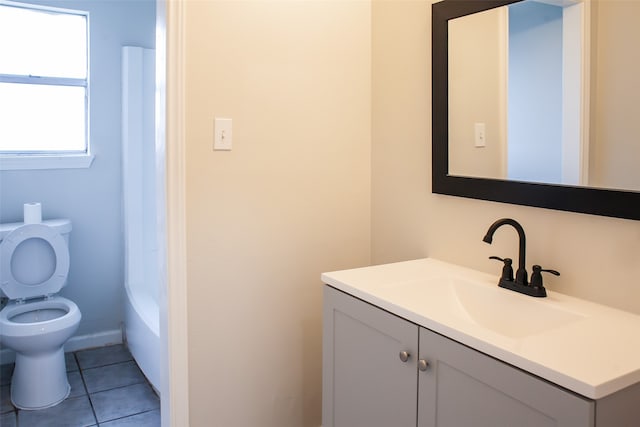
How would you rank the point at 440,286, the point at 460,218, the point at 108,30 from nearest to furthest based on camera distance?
the point at 440,286, the point at 460,218, the point at 108,30

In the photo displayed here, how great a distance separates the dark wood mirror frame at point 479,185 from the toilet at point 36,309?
2.01 meters

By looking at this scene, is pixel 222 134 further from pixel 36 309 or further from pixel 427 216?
pixel 36 309

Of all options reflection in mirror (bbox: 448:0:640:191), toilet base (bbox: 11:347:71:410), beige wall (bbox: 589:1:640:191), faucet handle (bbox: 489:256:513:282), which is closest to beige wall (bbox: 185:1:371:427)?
reflection in mirror (bbox: 448:0:640:191)

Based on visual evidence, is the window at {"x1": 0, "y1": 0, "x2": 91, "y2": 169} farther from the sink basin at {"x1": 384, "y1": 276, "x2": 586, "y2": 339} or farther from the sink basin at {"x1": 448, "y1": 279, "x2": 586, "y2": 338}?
the sink basin at {"x1": 448, "y1": 279, "x2": 586, "y2": 338}

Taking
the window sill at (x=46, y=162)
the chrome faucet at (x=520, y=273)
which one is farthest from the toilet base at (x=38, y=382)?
the chrome faucet at (x=520, y=273)

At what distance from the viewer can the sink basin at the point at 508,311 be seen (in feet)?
4.39

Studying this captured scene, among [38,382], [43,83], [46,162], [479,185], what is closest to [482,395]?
[479,185]

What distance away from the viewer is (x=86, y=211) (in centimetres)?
314

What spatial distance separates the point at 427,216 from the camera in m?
1.90

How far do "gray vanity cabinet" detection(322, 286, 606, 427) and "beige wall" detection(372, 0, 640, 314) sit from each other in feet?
1.52

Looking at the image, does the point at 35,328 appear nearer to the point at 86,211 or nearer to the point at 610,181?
the point at 86,211

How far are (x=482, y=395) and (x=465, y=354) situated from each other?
0.09m

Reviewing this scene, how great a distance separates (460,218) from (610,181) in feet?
1.75

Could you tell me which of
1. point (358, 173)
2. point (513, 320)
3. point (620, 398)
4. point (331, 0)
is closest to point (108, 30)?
point (331, 0)
